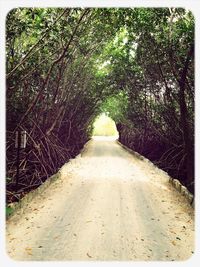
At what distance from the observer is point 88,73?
62.9 feet

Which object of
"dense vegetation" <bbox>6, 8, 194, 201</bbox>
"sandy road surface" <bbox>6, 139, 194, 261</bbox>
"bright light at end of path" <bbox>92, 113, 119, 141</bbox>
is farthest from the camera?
"bright light at end of path" <bbox>92, 113, 119, 141</bbox>

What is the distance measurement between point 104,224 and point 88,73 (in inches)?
508

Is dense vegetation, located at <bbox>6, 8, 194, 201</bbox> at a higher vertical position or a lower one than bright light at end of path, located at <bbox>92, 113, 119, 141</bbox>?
higher

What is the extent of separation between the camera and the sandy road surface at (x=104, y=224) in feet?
18.7

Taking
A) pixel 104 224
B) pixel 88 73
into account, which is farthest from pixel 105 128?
pixel 104 224

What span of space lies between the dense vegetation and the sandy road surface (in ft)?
3.97

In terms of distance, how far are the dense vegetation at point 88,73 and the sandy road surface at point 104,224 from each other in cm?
121

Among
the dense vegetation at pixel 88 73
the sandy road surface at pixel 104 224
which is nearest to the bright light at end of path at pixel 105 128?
the dense vegetation at pixel 88 73

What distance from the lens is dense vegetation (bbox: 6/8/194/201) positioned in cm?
944

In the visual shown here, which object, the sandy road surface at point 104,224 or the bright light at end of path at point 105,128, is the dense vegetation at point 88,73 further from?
the bright light at end of path at point 105,128

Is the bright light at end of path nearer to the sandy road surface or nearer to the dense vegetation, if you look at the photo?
the dense vegetation

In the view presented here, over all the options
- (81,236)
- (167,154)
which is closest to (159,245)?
(81,236)

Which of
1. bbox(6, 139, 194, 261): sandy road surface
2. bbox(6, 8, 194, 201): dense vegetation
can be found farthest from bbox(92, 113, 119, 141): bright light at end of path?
bbox(6, 139, 194, 261): sandy road surface

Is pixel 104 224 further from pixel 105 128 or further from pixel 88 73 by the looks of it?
pixel 105 128
